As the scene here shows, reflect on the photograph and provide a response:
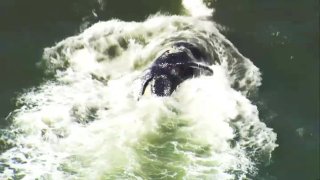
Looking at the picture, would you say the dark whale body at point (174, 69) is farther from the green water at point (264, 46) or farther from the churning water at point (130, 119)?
the green water at point (264, 46)

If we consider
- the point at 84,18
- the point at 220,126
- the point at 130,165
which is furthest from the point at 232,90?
the point at 84,18

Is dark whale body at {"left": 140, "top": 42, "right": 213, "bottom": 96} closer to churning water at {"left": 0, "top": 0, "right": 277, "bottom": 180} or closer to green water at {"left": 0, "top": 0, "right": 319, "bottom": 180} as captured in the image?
churning water at {"left": 0, "top": 0, "right": 277, "bottom": 180}

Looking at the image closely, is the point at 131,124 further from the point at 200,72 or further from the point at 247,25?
the point at 247,25

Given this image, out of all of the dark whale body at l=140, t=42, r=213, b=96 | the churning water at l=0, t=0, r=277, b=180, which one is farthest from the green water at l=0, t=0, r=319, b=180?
the dark whale body at l=140, t=42, r=213, b=96

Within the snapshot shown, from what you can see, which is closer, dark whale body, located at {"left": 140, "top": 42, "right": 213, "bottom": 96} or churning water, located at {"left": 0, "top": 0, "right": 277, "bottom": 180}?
churning water, located at {"left": 0, "top": 0, "right": 277, "bottom": 180}

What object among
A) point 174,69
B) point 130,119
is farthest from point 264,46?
point 130,119

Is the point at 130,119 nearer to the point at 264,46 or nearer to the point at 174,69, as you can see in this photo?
the point at 174,69
